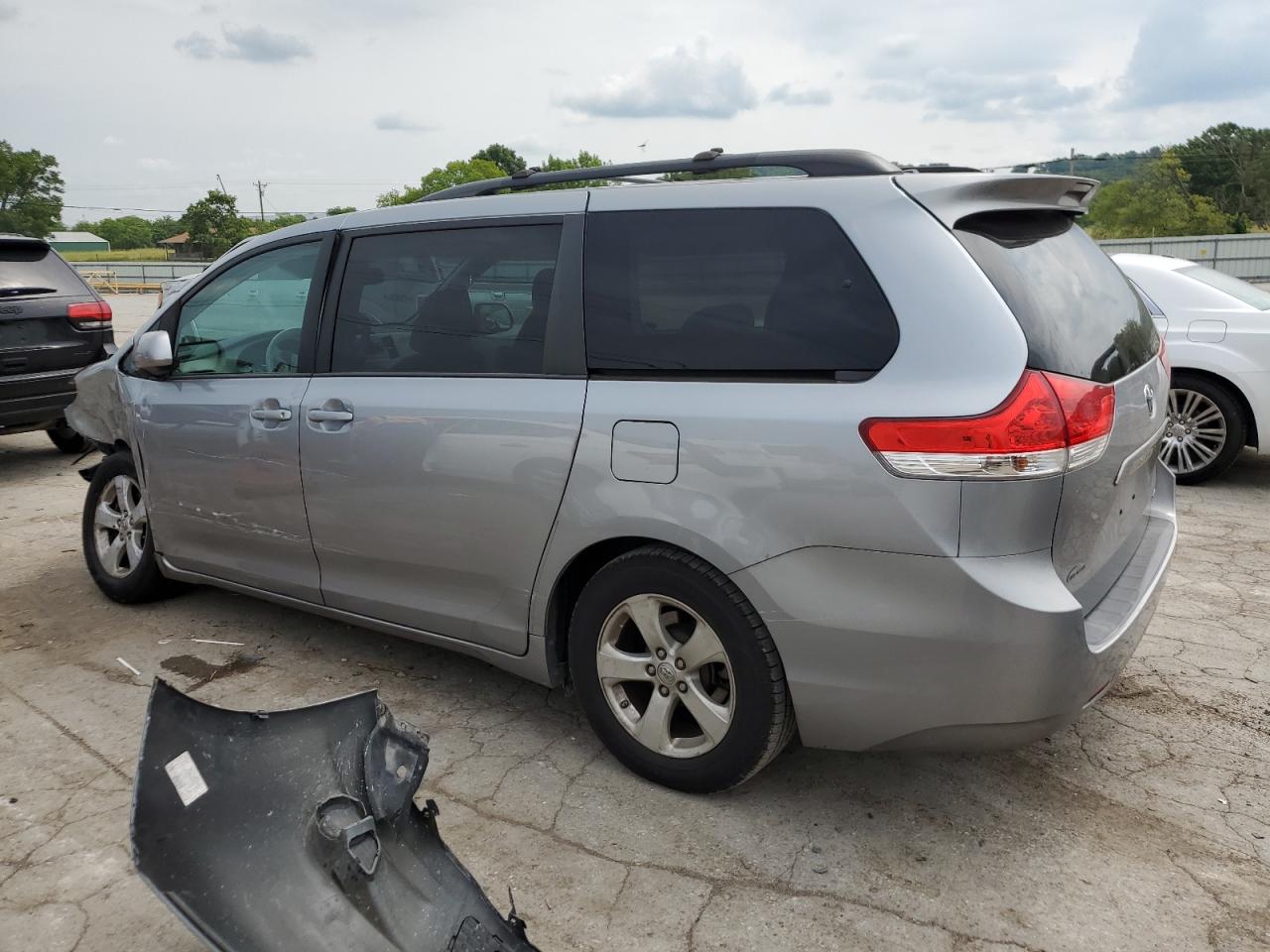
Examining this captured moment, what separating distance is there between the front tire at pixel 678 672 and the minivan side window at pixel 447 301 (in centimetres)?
77

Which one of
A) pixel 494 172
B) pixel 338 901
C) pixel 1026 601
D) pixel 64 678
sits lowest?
pixel 64 678

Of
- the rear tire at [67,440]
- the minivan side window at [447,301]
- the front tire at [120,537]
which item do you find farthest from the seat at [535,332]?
the rear tire at [67,440]

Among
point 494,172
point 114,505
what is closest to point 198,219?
point 494,172

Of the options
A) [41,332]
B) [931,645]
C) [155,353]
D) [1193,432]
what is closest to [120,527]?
[155,353]

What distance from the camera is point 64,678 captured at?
4.03 metres

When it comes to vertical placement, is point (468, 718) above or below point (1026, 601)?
below

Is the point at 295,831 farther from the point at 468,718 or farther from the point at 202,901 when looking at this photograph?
the point at 468,718

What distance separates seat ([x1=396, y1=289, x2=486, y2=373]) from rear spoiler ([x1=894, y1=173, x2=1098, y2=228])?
4.68 ft

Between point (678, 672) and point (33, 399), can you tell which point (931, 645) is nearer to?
point (678, 672)

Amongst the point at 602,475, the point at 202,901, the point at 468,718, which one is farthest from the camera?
the point at 468,718

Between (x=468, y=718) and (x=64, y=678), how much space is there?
172 centimetres

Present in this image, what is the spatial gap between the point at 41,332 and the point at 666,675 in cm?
664

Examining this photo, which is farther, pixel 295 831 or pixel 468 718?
pixel 468 718

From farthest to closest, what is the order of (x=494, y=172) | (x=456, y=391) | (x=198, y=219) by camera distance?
(x=494, y=172) → (x=198, y=219) → (x=456, y=391)
